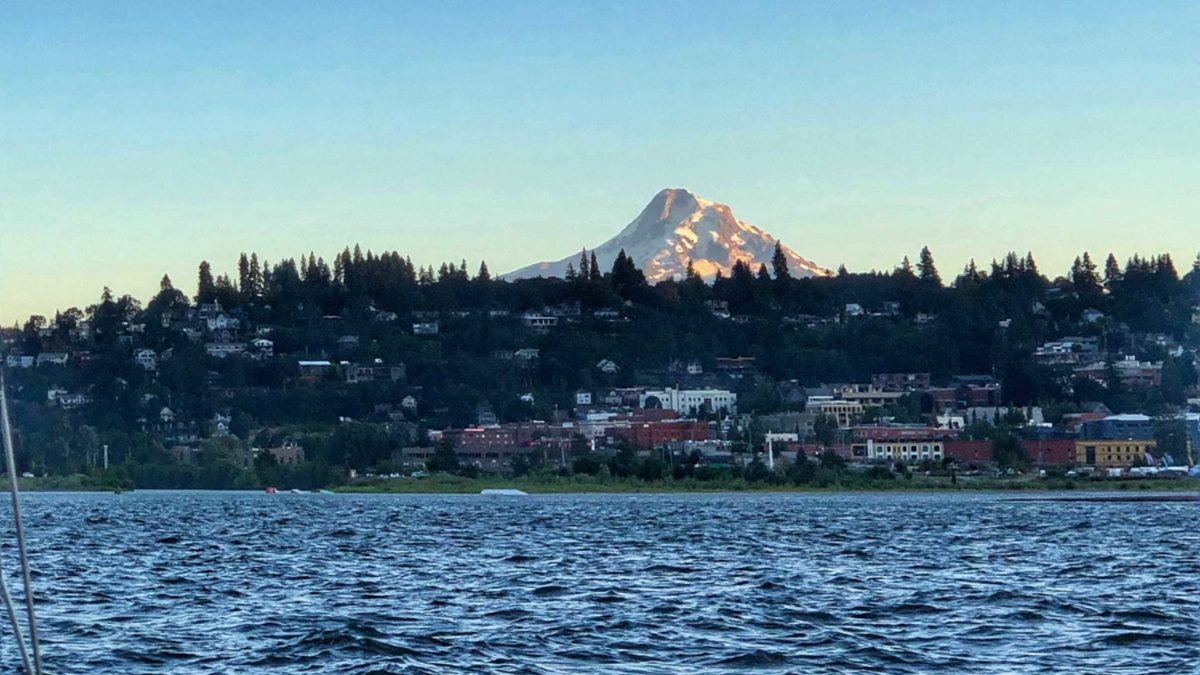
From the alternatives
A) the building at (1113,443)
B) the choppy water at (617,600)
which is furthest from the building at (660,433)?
the choppy water at (617,600)

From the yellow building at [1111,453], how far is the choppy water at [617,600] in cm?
9634

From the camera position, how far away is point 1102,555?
168ft

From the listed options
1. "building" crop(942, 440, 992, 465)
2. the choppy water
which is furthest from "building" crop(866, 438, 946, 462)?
the choppy water

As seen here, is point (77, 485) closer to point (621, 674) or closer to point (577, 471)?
point (577, 471)

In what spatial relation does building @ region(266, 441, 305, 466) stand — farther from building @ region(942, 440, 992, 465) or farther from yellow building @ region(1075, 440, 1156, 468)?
yellow building @ region(1075, 440, 1156, 468)

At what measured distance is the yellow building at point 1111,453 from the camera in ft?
534

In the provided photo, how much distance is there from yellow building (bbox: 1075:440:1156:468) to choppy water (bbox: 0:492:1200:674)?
96335 millimetres

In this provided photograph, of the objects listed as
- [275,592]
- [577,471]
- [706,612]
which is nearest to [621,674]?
[706,612]

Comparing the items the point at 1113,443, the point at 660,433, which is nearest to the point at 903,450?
the point at 1113,443

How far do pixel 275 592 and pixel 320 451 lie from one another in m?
147

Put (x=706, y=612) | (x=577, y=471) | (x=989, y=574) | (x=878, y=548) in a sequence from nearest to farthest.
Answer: (x=706, y=612), (x=989, y=574), (x=878, y=548), (x=577, y=471)

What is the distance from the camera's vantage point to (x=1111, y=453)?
16312 cm

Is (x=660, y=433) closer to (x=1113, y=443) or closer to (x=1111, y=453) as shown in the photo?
(x=1113, y=443)

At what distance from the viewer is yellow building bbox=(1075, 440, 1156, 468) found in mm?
162625
